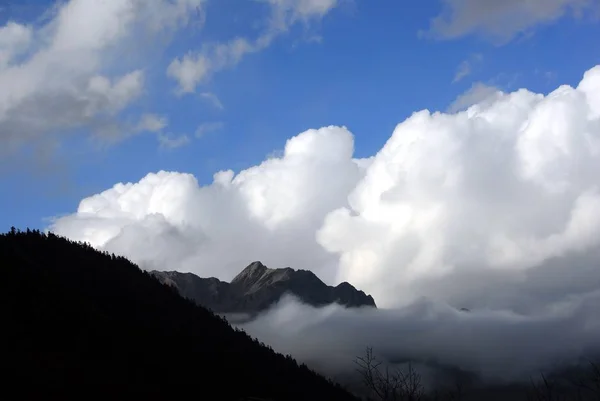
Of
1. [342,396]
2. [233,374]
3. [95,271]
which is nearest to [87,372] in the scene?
[233,374]

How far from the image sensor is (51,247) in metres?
138

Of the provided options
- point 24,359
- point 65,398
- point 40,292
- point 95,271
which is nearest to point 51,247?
point 95,271

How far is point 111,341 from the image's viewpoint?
100812 mm

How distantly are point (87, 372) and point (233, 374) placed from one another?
5220cm

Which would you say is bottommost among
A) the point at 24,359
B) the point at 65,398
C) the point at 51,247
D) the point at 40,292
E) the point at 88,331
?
the point at 65,398

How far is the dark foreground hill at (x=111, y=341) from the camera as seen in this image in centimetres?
7738

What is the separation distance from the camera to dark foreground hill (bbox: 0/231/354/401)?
77.4 meters

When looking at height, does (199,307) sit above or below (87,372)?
above

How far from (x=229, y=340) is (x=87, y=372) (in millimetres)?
76624

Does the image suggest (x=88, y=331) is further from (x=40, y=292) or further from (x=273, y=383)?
(x=273, y=383)

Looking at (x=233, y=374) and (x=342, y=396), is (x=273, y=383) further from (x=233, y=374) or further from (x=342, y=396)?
(x=342, y=396)

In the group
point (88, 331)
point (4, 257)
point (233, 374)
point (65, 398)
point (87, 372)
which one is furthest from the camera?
point (233, 374)

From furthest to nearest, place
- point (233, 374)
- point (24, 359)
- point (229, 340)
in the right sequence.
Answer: point (229, 340)
point (233, 374)
point (24, 359)

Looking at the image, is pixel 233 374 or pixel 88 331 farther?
pixel 233 374
